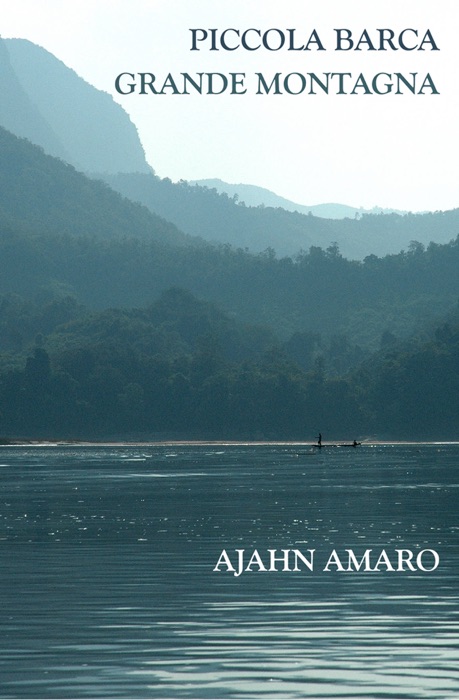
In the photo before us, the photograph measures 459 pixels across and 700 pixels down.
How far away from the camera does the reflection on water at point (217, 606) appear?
112 feet

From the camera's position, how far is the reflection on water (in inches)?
1344

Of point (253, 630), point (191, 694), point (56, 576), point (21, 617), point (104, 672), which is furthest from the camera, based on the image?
point (56, 576)

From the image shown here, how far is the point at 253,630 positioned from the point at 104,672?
7456 mm

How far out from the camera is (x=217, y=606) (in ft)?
153

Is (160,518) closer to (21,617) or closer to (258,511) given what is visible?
(258,511)

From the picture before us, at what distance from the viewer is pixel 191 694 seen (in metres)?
32.2

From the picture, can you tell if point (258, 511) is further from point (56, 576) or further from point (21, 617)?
point (21, 617)

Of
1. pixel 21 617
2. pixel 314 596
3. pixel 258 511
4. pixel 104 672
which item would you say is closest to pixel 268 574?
pixel 314 596

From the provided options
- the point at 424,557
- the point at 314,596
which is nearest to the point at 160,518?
the point at 424,557

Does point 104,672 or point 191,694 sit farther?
point 104,672

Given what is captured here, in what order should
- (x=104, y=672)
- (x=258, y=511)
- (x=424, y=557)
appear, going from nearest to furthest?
(x=104, y=672), (x=424, y=557), (x=258, y=511)

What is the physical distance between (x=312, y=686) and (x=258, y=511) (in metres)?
61.0

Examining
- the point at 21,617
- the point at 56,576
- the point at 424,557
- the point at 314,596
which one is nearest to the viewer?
the point at 21,617

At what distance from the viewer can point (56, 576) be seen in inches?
2208
